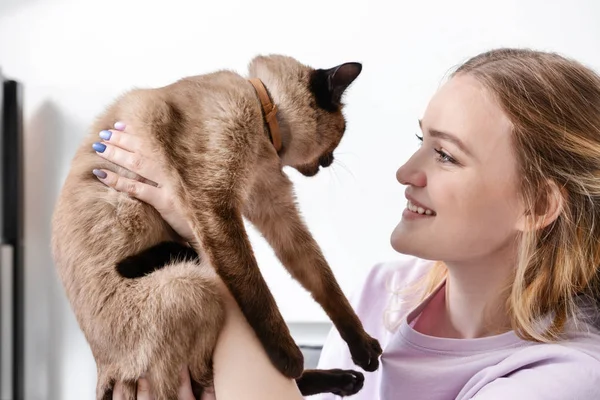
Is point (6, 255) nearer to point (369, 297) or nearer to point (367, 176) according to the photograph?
point (367, 176)

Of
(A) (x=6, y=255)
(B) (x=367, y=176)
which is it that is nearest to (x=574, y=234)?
(B) (x=367, y=176)

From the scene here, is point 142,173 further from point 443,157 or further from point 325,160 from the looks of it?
point 443,157

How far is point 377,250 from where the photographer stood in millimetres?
2436

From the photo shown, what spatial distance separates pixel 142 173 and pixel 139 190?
0.04 meters

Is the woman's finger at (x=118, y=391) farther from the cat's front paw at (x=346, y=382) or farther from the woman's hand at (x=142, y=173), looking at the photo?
the cat's front paw at (x=346, y=382)

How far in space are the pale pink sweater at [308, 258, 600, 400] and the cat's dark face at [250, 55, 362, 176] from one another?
0.37m

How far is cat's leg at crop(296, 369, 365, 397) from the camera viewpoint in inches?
50.0

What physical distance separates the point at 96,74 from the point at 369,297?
1.93 metres

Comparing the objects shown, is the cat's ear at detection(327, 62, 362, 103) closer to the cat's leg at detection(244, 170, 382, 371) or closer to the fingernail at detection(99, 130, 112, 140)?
the cat's leg at detection(244, 170, 382, 371)

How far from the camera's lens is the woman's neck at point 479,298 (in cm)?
126

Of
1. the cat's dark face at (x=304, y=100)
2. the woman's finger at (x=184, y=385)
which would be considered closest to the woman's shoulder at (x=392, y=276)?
the cat's dark face at (x=304, y=100)

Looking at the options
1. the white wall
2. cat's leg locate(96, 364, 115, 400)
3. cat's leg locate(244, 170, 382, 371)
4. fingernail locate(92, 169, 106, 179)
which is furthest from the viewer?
the white wall

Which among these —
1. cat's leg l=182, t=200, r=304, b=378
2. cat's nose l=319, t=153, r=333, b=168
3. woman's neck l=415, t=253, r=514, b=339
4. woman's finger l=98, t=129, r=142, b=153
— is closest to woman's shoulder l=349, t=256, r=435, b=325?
woman's neck l=415, t=253, r=514, b=339

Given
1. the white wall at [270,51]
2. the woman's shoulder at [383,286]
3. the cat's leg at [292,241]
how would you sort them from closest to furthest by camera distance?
the cat's leg at [292,241], the woman's shoulder at [383,286], the white wall at [270,51]
